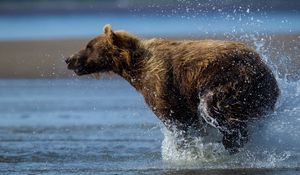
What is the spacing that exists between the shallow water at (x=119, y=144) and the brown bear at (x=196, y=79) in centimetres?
27

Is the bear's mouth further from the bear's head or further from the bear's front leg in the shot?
the bear's front leg

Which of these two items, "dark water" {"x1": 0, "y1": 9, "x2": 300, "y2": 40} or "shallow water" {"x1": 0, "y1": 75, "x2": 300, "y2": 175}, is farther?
"dark water" {"x1": 0, "y1": 9, "x2": 300, "y2": 40}

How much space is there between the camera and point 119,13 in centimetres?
4756

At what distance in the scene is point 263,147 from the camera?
989 cm

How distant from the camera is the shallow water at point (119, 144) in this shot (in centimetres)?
950

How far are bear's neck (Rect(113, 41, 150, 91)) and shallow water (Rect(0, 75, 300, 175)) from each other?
0.67m

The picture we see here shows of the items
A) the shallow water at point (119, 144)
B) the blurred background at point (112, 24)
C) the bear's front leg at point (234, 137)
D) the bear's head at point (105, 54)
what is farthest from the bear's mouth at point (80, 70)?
the blurred background at point (112, 24)

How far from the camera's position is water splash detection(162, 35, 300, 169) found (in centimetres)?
956

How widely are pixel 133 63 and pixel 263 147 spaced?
5.22ft

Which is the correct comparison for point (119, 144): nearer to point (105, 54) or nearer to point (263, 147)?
point (105, 54)

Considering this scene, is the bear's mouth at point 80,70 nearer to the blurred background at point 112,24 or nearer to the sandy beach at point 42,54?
the blurred background at point 112,24

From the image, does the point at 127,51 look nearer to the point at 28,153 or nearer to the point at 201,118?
the point at 201,118

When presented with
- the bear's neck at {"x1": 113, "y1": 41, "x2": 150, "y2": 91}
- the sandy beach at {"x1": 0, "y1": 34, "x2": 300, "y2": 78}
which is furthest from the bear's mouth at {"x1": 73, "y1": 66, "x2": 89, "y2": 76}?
the sandy beach at {"x1": 0, "y1": 34, "x2": 300, "y2": 78}

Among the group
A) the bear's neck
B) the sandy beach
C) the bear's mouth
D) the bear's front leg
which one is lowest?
the sandy beach
